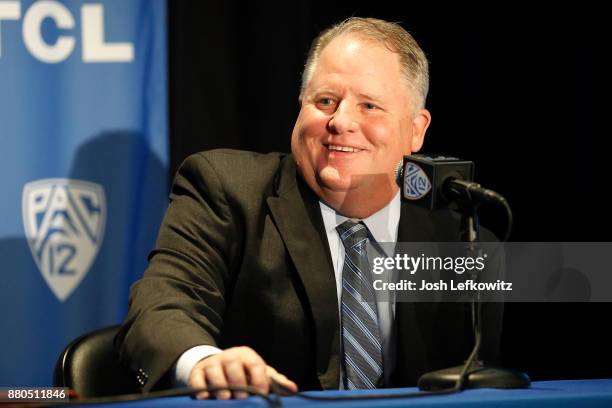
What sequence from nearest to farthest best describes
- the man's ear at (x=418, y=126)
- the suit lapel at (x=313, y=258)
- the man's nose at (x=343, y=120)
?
1. the suit lapel at (x=313, y=258)
2. the man's nose at (x=343, y=120)
3. the man's ear at (x=418, y=126)

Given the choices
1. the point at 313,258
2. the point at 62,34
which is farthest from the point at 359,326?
the point at 62,34

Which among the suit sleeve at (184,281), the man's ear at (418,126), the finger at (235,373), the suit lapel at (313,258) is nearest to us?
the finger at (235,373)

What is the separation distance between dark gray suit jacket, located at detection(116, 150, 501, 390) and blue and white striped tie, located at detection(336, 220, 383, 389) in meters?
0.04

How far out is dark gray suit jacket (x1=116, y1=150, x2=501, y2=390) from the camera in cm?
239

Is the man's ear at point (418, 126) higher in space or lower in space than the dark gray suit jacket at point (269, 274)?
higher

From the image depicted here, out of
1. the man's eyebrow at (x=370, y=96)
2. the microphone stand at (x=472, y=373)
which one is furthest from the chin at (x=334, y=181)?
the microphone stand at (x=472, y=373)

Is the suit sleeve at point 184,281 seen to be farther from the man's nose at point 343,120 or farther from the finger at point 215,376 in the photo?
the man's nose at point 343,120

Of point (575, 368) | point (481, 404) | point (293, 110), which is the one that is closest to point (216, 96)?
point (293, 110)

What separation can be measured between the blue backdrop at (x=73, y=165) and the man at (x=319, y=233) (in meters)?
0.72

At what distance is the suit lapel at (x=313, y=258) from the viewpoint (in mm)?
2387

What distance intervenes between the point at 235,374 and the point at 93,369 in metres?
0.92

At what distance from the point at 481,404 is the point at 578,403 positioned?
19 centimetres

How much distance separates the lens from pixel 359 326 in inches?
95.9

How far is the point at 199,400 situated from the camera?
1.59m
